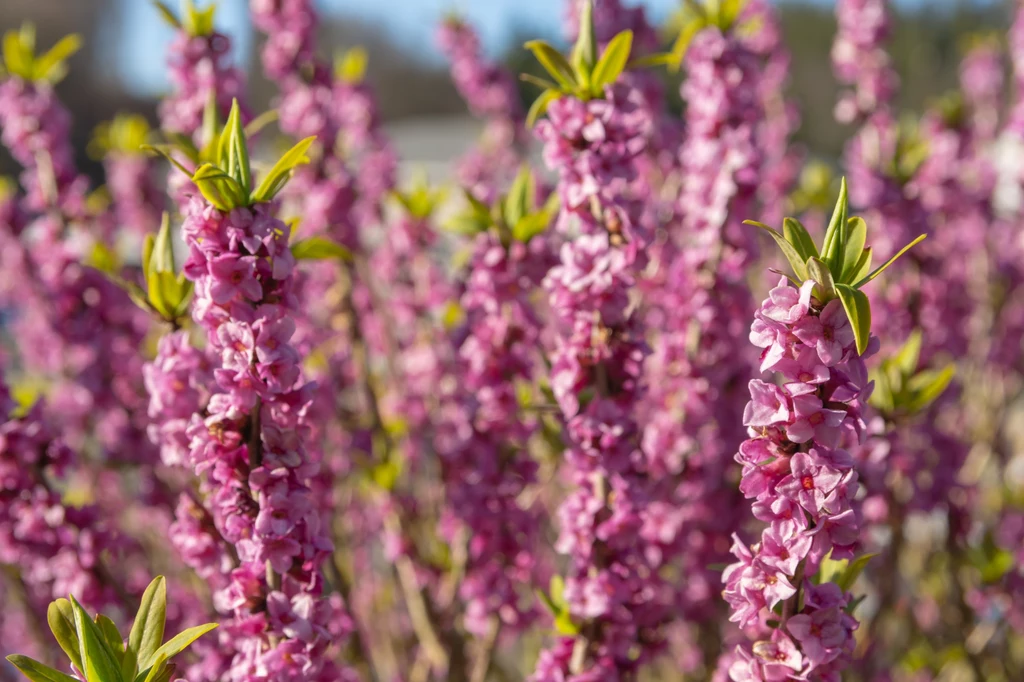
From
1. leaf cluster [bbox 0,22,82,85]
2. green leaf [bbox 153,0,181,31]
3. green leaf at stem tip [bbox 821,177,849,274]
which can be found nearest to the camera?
green leaf at stem tip [bbox 821,177,849,274]

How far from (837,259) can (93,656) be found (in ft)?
4.37

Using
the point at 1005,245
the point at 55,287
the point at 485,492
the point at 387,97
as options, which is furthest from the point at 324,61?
the point at 387,97

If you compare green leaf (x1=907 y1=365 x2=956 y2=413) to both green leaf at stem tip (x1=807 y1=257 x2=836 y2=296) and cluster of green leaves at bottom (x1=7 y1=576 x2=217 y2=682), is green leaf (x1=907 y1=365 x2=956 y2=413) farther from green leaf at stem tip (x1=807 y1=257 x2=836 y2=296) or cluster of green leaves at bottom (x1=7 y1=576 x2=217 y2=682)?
cluster of green leaves at bottom (x1=7 y1=576 x2=217 y2=682)

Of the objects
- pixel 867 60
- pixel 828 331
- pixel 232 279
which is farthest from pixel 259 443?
pixel 867 60

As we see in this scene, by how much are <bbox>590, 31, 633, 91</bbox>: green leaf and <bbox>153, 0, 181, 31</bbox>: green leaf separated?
4.22 feet

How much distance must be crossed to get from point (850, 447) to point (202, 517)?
1.59 metres

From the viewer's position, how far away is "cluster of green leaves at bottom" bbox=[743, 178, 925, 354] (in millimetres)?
1198

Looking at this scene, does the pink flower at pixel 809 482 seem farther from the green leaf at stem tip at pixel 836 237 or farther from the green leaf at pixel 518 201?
the green leaf at pixel 518 201

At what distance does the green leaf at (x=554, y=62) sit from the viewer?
170 cm

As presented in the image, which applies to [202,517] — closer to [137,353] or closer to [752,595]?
[752,595]

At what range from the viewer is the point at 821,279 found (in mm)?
1204

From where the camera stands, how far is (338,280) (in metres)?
2.84

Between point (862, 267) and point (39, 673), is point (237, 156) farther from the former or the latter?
point (862, 267)

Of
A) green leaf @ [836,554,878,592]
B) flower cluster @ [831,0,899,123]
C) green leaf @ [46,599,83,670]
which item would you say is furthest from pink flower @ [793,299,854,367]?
flower cluster @ [831,0,899,123]
